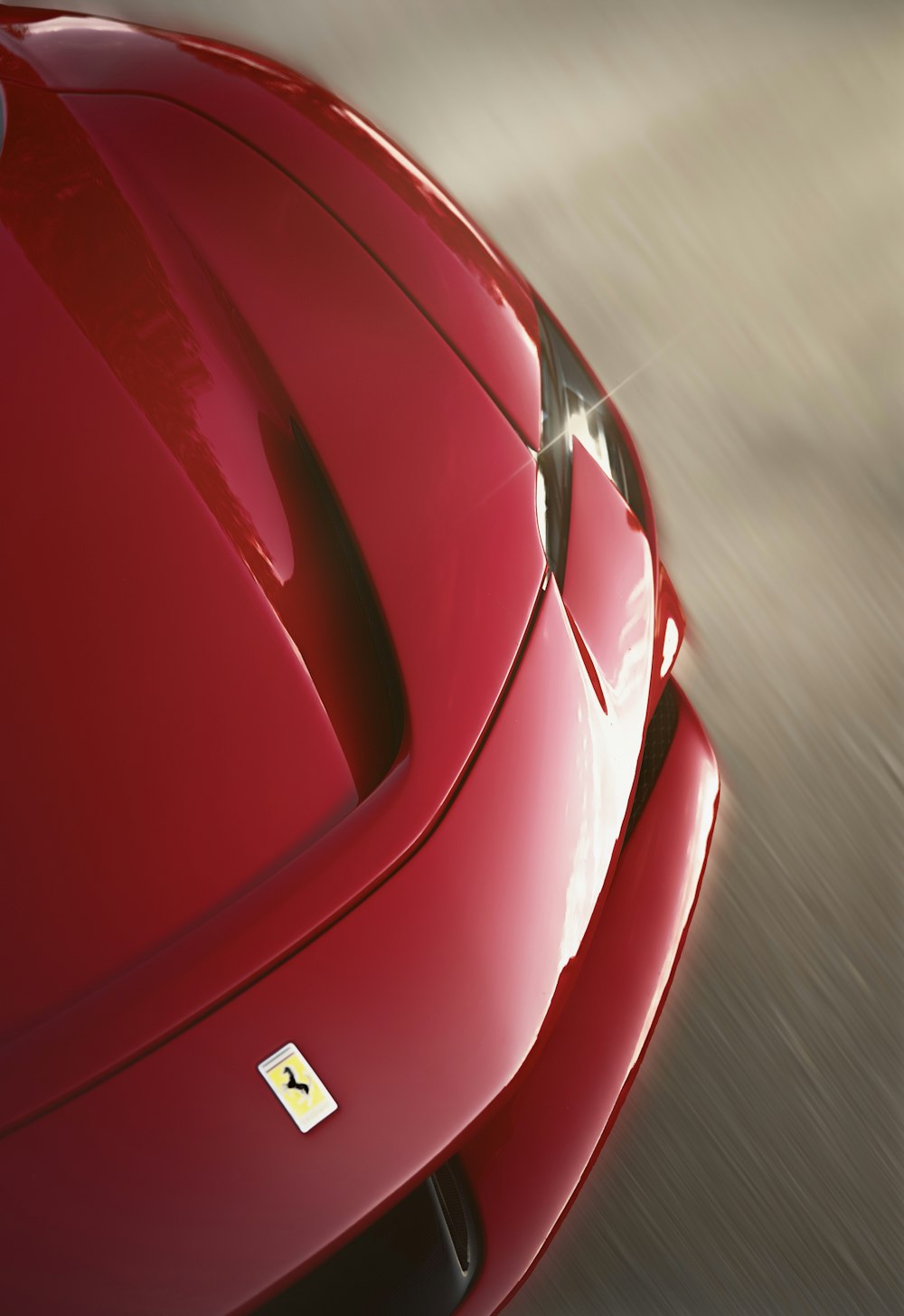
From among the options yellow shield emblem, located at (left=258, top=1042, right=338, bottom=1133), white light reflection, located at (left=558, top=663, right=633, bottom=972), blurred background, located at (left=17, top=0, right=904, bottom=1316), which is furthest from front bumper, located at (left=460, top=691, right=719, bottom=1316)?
blurred background, located at (left=17, top=0, right=904, bottom=1316)

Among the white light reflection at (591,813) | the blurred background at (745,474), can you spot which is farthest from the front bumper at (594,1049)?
the blurred background at (745,474)

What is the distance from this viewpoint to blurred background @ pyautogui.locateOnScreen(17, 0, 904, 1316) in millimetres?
1732

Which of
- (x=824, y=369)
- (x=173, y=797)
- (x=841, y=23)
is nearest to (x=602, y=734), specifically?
(x=173, y=797)

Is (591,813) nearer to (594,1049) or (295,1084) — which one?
(594,1049)

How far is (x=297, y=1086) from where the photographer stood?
112cm

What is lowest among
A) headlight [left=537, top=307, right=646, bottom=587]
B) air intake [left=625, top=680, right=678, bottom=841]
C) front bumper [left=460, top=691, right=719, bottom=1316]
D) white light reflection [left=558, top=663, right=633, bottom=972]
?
front bumper [left=460, top=691, right=719, bottom=1316]

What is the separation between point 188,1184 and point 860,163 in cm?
246

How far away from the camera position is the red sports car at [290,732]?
3.57 feet

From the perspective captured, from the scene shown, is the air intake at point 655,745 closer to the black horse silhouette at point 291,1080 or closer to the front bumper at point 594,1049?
the front bumper at point 594,1049

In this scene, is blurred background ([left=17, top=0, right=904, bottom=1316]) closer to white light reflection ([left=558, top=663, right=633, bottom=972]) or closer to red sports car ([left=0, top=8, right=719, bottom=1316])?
red sports car ([left=0, top=8, right=719, bottom=1316])

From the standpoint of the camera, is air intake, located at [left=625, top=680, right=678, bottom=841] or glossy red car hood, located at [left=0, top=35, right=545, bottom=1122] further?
air intake, located at [left=625, top=680, right=678, bottom=841]

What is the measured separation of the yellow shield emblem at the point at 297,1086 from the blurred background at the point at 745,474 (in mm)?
793

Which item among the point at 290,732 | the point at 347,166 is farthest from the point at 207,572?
the point at 347,166

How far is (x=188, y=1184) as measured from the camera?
42.8 inches
